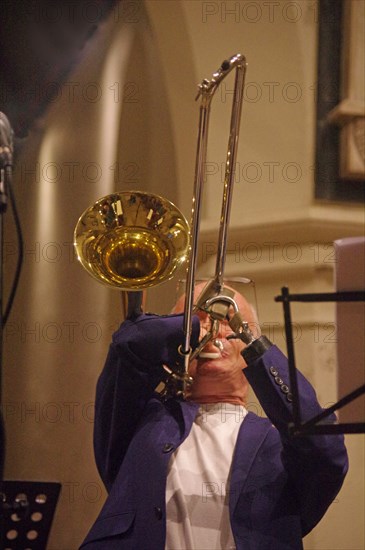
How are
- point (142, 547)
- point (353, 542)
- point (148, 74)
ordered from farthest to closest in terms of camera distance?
point (148, 74)
point (353, 542)
point (142, 547)

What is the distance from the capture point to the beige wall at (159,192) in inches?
105

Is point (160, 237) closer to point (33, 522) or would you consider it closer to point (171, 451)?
point (171, 451)

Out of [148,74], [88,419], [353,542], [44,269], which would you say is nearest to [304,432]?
[353,542]

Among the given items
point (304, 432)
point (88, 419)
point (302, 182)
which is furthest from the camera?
point (88, 419)

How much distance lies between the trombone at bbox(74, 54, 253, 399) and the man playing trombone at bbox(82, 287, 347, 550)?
0.23 feet

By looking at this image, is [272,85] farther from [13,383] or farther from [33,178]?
[13,383]

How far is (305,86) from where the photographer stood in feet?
9.15

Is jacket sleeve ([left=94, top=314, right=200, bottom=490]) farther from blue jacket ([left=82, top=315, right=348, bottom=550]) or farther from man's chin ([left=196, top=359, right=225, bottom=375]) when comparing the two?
man's chin ([left=196, top=359, right=225, bottom=375])

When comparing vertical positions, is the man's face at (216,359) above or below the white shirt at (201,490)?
above

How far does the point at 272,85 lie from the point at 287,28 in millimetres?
222

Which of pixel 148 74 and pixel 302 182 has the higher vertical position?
pixel 148 74

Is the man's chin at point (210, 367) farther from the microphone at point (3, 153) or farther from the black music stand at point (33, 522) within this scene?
the microphone at point (3, 153)

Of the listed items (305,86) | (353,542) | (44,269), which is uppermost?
(305,86)

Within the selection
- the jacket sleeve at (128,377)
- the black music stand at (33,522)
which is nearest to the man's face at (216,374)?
the jacket sleeve at (128,377)
